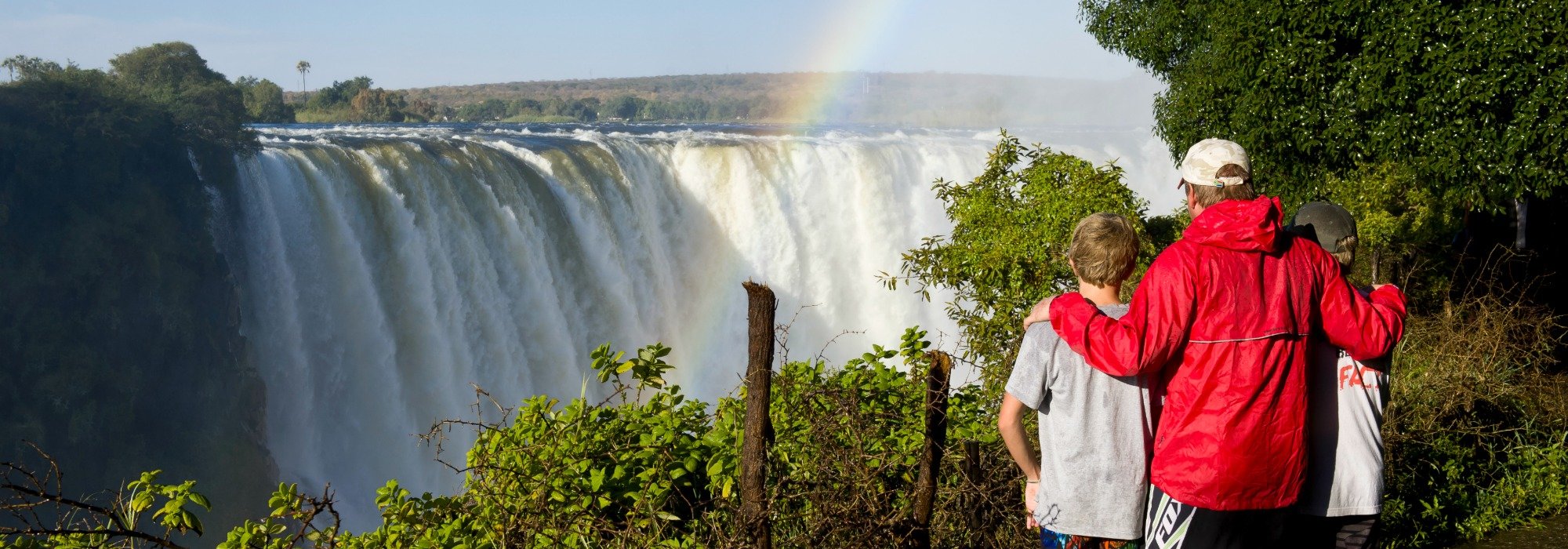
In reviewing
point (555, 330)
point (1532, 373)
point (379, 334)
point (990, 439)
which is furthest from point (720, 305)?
point (990, 439)

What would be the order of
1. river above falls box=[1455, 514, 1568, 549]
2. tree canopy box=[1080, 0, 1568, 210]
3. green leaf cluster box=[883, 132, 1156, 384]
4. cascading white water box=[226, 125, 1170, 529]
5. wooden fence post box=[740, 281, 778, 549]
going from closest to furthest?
wooden fence post box=[740, 281, 778, 549] < river above falls box=[1455, 514, 1568, 549] < tree canopy box=[1080, 0, 1568, 210] < green leaf cluster box=[883, 132, 1156, 384] < cascading white water box=[226, 125, 1170, 529]

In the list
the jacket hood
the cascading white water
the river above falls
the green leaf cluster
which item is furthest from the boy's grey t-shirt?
the cascading white water

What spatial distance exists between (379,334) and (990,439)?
12180 millimetres

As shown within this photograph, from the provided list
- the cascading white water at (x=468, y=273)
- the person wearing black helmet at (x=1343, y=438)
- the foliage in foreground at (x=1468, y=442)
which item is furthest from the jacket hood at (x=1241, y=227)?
the cascading white water at (x=468, y=273)

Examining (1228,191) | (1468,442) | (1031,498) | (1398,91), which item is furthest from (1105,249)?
(1398,91)

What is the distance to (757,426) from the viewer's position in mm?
2920

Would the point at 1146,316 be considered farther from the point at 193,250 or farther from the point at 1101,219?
the point at 193,250

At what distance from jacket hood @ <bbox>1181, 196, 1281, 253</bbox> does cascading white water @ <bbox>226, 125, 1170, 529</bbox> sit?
32.1 ft

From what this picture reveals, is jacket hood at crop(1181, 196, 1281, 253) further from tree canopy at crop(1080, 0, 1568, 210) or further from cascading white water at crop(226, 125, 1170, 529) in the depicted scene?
cascading white water at crop(226, 125, 1170, 529)

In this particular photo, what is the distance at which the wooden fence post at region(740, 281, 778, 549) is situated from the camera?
2.87m

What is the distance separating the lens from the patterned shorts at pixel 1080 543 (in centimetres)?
255

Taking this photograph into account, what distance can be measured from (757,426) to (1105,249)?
0.98 m

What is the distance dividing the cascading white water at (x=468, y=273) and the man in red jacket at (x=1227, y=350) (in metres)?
9.71

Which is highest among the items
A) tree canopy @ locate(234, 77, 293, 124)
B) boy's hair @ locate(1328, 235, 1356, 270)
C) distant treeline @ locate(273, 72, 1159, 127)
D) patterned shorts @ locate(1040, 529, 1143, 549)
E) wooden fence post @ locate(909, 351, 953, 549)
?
distant treeline @ locate(273, 72, 1159, 127)
